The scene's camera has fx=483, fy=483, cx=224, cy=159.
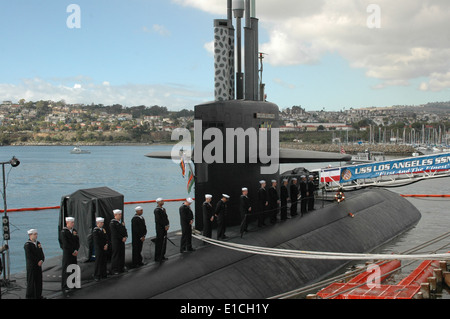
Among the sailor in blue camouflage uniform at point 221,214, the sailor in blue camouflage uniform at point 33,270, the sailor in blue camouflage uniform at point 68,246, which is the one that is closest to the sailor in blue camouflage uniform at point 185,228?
the sailor in blue camouflage uniform at point 221,214

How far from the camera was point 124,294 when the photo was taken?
7582 millimetres

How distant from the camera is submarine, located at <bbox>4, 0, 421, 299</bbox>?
8.39m

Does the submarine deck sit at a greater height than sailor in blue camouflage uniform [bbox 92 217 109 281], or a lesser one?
lesser

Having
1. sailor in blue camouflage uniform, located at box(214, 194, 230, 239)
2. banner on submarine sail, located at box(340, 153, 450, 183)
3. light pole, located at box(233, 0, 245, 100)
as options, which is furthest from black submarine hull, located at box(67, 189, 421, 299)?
banner on submarine sail, located at box(340, 153, 450, 183)

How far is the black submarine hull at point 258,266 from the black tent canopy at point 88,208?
1.48m

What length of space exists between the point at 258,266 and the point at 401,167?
12.1m

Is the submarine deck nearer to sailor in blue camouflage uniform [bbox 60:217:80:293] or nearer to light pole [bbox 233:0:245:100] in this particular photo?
sailor in blue camouflage uniform [bbox 60:217:80:293]

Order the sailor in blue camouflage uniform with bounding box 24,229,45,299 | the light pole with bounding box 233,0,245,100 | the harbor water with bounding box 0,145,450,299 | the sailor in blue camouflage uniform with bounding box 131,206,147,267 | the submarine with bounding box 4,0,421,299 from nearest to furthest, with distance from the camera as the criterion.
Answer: the sailor in blue camouflage uniform with bounding box 24,229,45,299 → the submarine with bounding box 4,0,421,299 → the sailor in blue camouflage uniform with bounding box 131,206,147,267 → the light pole with bounding box 233,0,245,100 → the harbor water with bounding box 0,145,450,299

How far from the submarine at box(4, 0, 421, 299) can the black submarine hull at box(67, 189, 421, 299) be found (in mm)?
18

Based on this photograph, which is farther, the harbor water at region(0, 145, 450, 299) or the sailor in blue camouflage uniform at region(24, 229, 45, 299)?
the harbor water at region(0, 145, 450, 299)

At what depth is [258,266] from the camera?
32.2 feet

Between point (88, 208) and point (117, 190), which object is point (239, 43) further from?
point (117, 190)
